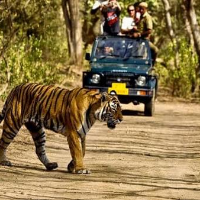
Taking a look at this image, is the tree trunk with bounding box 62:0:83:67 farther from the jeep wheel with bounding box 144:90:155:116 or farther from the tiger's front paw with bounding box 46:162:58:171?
the tiger's front paw with bounding box 46:162:58:171

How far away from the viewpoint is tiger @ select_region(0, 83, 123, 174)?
31.1 feet

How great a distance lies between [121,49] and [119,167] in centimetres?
894

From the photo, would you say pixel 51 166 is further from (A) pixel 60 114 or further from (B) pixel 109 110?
(B) pixel 109 110

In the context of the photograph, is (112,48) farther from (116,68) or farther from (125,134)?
(125,134)

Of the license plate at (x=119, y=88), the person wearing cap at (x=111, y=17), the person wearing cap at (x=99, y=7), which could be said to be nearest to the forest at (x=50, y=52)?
the person wearing cap at (x=99, y=7)

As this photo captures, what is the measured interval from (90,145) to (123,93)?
17.6 feet

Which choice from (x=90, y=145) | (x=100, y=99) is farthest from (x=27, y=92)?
(x=90, y=145)

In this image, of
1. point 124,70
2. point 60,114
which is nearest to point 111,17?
point 124,70

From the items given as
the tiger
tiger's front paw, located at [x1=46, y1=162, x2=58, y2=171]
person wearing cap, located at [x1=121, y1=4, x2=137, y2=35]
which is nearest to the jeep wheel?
person wearing cap, located at [x1=121, y1=4, x2=137, y2=35]

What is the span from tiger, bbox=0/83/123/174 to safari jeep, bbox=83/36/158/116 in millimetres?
7775

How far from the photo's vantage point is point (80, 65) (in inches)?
1238

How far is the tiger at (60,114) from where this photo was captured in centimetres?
949

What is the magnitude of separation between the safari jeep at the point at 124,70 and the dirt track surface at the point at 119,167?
184cm

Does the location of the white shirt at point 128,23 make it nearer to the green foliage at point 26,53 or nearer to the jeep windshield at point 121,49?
the jeep windshield at point 121,49
